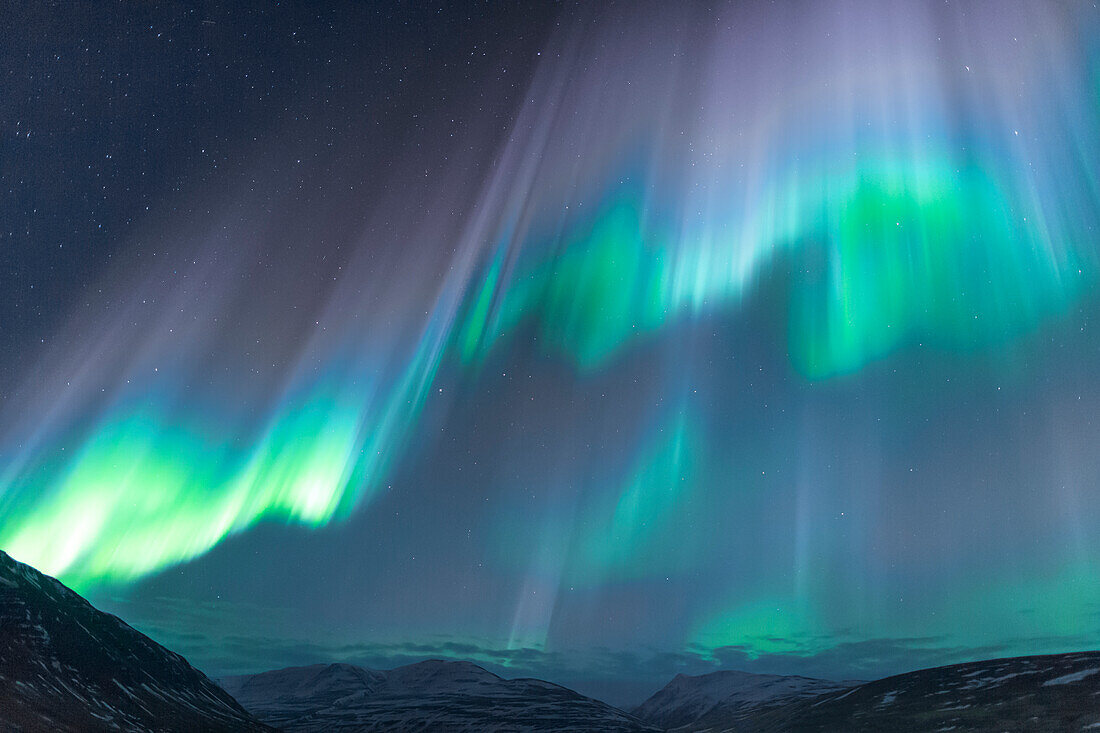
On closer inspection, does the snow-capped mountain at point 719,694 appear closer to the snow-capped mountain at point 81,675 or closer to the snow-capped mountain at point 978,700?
the snow-capped mountain at point 978,700

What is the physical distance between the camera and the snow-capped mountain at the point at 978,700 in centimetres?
2673

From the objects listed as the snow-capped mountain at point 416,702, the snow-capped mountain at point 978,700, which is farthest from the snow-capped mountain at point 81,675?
the snow-capped mountain at point 978,700

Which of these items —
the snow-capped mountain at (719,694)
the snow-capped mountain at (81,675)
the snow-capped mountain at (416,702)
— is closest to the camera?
the snow-capped mountain at (719,694)

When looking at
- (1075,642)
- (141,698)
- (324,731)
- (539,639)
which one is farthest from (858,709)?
(141,698)

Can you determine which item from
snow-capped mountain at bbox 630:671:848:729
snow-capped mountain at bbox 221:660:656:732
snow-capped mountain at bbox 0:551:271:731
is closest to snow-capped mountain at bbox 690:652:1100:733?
snow-capped mountain at bbox 630:671:848:729

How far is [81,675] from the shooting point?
53312mm

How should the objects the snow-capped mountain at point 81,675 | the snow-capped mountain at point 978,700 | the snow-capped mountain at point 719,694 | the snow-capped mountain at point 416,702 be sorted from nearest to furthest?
1. the snow-capped mountain at point 978,700
2. the snow-capped mountain at point 719,694
3. the snow-capped mountain at point 416,702
4. the snow-capped mountain at point 81,675

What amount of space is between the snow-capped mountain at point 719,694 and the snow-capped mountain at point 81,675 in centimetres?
2110

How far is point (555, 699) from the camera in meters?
43.5

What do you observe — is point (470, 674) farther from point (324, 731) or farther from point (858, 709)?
point (324, 731)

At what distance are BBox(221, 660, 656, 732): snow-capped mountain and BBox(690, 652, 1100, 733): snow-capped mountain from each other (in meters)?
10.1

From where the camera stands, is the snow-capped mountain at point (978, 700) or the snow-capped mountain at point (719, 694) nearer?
the snow-capped mountain at point (978, 700)

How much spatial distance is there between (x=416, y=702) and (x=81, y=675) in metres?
24.3

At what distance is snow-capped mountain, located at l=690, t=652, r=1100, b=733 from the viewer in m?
26.7
